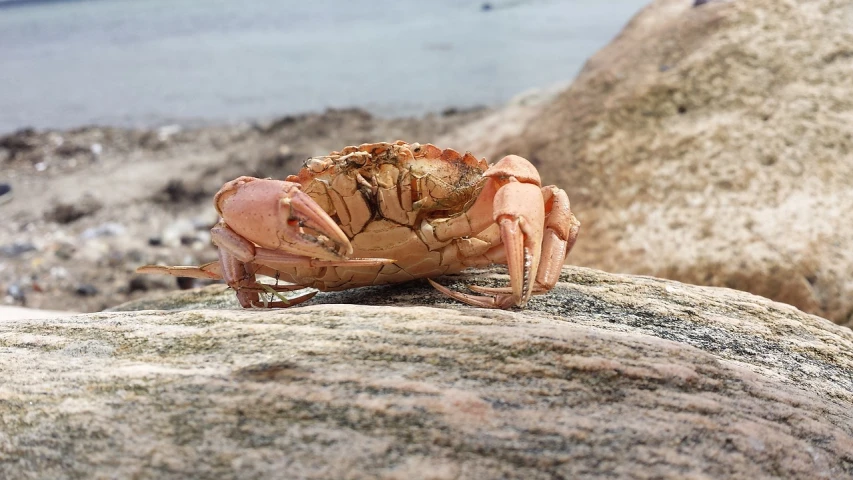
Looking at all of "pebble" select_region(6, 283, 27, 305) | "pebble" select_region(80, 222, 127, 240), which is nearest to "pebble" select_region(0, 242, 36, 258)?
"pebble" select_region(80, 222, 127, 240)

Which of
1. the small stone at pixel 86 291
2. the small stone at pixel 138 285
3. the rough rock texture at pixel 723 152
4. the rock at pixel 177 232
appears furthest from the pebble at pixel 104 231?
the rough rock texture at pixel 723 152

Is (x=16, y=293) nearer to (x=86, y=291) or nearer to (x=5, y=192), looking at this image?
(x=86, y=291)

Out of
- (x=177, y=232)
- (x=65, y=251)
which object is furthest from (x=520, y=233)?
(x=65, y=251)

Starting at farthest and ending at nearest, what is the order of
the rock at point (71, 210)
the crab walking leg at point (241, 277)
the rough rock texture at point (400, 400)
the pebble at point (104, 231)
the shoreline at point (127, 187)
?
the rock at point (71, 210)
the pebble at point (104, 231)
the shoreline at point (127, 187)
the crab walking leg at point (241, 277)
the rough rock texture at point (400, 400)

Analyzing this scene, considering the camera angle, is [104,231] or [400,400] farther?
[104,231]

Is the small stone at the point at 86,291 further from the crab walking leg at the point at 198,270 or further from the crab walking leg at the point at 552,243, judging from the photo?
the crab walking leg at the point at 552,243

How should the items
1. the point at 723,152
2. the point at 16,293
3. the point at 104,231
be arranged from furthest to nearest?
the point at 104,231 → the point at 16,293 → the point at 723,152

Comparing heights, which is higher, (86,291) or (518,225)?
(518,225)
